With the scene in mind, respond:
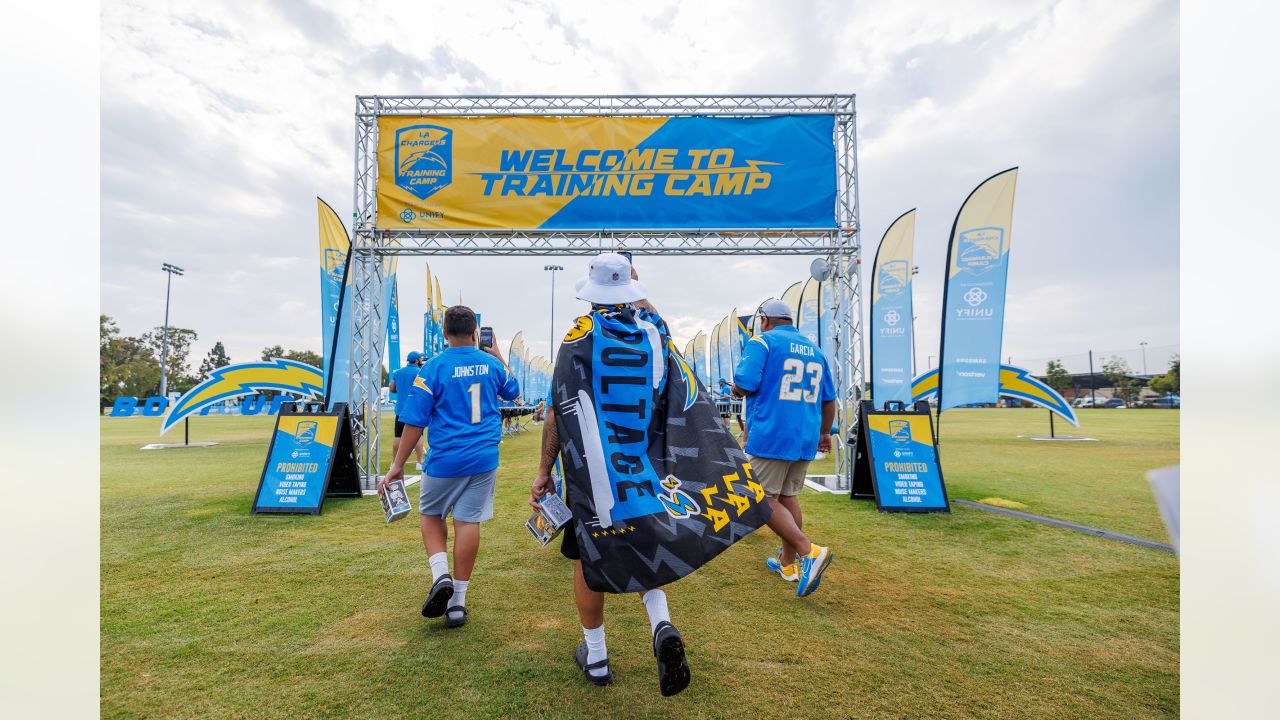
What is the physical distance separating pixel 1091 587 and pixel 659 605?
3258mm

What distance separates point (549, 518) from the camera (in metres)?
2.56

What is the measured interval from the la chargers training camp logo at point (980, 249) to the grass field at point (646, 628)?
12.0 ft

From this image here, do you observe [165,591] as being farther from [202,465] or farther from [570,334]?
[202,465]

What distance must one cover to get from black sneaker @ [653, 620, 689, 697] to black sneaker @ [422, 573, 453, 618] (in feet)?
4.90

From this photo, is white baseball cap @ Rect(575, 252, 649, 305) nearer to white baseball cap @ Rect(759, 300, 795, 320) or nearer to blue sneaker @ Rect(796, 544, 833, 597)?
white baseball cap @ Rect(759, 300, 795, 320)

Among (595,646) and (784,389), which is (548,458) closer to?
(595,646)

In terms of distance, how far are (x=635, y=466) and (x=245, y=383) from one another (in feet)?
42.3

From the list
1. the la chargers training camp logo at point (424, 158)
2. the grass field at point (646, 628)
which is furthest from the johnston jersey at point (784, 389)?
the la chargers training camp logo at point (424, 158)

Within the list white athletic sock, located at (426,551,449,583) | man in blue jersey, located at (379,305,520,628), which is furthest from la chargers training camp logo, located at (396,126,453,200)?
white athletic sock, located at (426,551,449,583)

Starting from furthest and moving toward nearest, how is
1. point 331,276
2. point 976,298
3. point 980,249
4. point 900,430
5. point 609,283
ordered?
point 331,276 < point 976,298 < point 980,249 < point 900,430 < point 609,283

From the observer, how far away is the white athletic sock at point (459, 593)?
3.27m

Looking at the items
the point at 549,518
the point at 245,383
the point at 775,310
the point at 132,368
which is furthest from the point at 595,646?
the point at 132,368

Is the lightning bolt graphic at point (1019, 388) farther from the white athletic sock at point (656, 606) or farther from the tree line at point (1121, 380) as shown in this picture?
the tree line at point (1121, 380)

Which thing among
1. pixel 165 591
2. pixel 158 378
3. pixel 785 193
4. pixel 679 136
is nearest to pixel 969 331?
pixel 785 193
